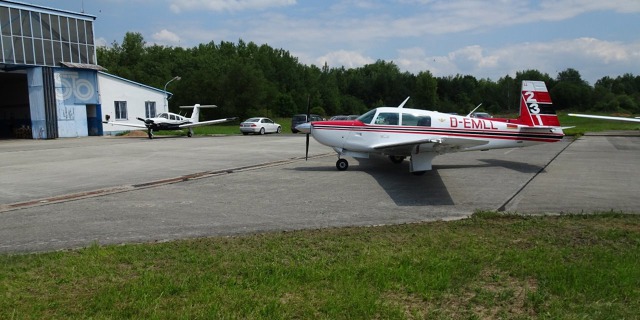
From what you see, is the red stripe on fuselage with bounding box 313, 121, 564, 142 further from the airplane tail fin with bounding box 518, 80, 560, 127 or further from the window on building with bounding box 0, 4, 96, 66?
the window on building with bounding box 0, 4, 96, 66

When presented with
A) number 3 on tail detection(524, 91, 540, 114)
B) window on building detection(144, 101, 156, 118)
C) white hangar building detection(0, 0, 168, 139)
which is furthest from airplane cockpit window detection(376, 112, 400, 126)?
window on building detection(144, 101, 156, 118)

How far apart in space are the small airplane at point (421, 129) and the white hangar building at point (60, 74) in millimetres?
31197

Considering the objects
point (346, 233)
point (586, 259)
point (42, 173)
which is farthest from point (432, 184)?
point (42, 173)

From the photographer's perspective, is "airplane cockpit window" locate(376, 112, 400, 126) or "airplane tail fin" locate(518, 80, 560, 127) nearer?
"airplane cockpit window" locate(376, 112, 400, 126)

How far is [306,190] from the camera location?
10617 millimetres

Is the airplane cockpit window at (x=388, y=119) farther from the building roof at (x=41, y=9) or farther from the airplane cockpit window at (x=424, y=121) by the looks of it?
the building roof at (x=41, y=9)

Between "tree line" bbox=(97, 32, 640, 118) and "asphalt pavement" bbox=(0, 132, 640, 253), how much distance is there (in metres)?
58.6

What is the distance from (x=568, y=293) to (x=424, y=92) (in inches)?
3486

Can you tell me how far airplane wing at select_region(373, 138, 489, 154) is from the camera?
10.5 metres

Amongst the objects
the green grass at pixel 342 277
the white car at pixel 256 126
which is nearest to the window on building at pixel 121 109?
the white car at pixel 256 126

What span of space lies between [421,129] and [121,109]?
36190 mm

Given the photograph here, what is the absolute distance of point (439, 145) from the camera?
11.1 metres

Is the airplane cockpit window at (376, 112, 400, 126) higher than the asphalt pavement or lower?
higher

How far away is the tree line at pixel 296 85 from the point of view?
77000mm
